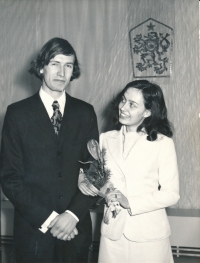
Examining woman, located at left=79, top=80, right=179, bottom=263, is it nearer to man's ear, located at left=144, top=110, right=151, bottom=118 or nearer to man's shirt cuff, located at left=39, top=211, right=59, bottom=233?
man's ear, located at left=144, top=110, right=151, bottom=118

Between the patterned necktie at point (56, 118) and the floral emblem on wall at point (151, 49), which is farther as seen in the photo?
the floral emblem on wall at point (151, 49)

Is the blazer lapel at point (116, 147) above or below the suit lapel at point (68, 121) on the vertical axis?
below

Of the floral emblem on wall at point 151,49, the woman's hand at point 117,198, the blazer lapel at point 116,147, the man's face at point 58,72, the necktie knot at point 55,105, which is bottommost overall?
the woman's hand at point 117,198

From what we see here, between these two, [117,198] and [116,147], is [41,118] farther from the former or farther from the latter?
[117,198]

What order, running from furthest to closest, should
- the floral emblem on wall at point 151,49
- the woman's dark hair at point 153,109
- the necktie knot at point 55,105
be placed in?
the floral emblem on wall at point 151,49 → the necktie knot at point 55,105 → the woman's dark hair at point 153,109

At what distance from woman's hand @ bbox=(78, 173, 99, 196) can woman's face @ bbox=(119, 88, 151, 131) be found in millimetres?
327

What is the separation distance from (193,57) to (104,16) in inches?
37.1

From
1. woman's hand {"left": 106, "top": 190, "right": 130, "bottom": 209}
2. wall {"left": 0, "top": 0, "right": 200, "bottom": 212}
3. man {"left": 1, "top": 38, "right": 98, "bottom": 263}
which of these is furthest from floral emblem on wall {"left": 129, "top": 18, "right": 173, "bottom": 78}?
woman's hand {"left": 106, "top": 190, "right": 130, "bottom": 209}

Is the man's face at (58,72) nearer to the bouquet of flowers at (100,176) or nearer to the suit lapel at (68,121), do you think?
the suit lapel at (68,121)

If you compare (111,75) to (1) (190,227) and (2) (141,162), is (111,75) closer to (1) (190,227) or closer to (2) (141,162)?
(1) (190,227)

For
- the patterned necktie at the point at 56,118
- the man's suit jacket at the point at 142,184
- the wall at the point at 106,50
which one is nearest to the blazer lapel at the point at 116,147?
the man's suit jacket at the point at 142,184

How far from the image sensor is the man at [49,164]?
159 cm

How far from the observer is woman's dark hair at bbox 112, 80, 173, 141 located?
158 cm

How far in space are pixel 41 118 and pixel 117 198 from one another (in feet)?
1.77
